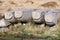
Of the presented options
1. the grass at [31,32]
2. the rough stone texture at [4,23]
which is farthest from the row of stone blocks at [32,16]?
the grass at [31,32]

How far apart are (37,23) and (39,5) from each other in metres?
1.44

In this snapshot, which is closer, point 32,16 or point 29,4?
point 32,16

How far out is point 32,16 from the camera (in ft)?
32.5

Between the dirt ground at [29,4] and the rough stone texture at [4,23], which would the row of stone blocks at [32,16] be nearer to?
the rough stone texture at [4,23]

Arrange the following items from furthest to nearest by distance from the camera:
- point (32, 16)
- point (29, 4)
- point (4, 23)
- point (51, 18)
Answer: point (29, 4) < point (4, 23) < point (32, 16) < point (51, 18)

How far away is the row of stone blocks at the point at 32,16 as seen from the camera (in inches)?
377

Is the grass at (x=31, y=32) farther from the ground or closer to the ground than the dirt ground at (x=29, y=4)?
closer to the ground

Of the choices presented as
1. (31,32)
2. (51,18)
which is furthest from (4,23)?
(51,18)

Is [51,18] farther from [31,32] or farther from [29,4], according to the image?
[29,4]

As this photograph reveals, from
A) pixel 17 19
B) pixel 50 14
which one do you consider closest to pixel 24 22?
pixel 17 19

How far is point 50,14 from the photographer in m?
9.55

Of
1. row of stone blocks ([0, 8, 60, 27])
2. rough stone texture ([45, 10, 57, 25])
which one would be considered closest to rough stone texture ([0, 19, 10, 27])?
row of stone blocks ([0, 8, 60, 27])

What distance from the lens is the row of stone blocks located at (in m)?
9.57

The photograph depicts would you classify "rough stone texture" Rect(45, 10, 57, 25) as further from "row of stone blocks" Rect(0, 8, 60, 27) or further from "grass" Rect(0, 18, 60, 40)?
"grass" Rect(0, 18, 60, 40)
